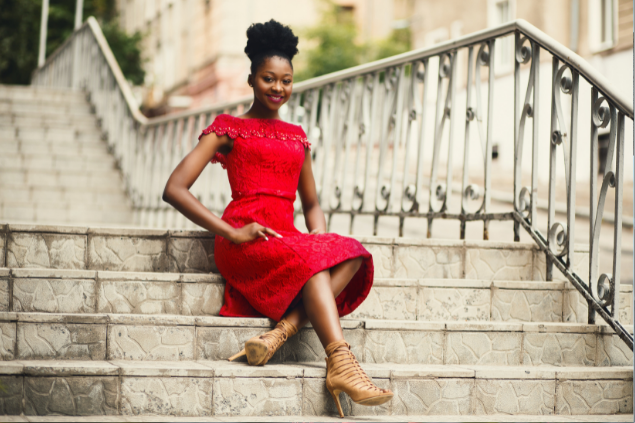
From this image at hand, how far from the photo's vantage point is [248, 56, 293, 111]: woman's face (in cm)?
360

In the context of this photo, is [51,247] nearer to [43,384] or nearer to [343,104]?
[43,384]

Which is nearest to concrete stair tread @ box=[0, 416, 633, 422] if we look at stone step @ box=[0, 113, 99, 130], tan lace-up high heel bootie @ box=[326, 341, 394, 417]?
tan lace-up high heel bootie @ box=[326, 341, 394, 417]

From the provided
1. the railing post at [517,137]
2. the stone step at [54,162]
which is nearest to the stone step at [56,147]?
the stone step at [54,162]

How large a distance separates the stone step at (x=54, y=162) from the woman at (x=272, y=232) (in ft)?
19.0

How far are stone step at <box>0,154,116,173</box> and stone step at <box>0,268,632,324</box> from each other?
5676mm

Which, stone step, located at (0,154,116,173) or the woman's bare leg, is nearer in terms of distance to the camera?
the woman's bare leg

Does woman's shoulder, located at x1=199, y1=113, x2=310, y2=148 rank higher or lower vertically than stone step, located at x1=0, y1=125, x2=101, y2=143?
lower

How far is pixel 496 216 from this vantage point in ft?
14.3

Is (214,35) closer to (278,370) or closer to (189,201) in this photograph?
(189,201)

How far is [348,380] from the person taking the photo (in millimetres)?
2980

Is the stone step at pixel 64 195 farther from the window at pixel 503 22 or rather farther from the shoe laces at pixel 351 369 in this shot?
the window at pixel 503 22

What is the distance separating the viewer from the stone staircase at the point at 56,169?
27.0 ft

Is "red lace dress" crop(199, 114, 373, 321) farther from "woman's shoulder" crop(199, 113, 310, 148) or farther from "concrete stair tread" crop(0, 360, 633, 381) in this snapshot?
"concrete stair tread" crop(0, 360, 633, 381)

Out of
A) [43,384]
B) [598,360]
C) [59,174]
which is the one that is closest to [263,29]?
[43,384]
